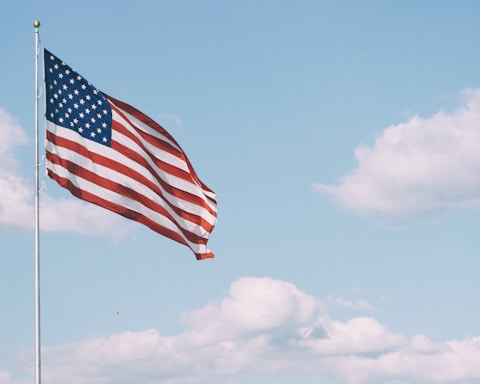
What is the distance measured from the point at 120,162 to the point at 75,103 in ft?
11.1

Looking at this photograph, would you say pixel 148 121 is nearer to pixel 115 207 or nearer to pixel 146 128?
pixel 146 128

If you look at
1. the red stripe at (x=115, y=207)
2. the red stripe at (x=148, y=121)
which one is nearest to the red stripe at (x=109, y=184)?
the red stripe at (x=115, y=207)

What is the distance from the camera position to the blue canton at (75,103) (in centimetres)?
4594

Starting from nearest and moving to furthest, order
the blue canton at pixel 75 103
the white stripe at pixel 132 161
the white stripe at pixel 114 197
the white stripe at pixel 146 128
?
the white stripe at pixel 114 197
the white stripe at pixel 132 161
the blue canton at pixel 75 103
the white stripe at pixel 146 128

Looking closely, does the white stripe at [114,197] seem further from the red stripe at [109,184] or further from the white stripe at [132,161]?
the white stripe at [132,161]

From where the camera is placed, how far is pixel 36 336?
1613 inches

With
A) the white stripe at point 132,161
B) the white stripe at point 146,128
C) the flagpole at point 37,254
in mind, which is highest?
the white stripe at point 146,128

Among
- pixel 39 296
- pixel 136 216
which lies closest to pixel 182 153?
pixel 136 216

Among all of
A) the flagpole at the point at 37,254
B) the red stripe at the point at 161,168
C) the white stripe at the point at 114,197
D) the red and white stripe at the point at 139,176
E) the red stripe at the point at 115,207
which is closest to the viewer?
the flagpole at the point at 37,254

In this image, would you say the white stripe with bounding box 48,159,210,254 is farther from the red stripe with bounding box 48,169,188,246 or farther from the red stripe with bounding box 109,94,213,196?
the red stripe with bounding box 109,94,213,196

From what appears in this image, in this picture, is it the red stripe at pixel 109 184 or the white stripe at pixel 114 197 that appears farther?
the red stripe at pixel 109 184

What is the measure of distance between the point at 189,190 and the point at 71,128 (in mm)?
7104

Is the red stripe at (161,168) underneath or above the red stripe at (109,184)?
above

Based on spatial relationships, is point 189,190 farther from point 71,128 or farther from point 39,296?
point 39,296
